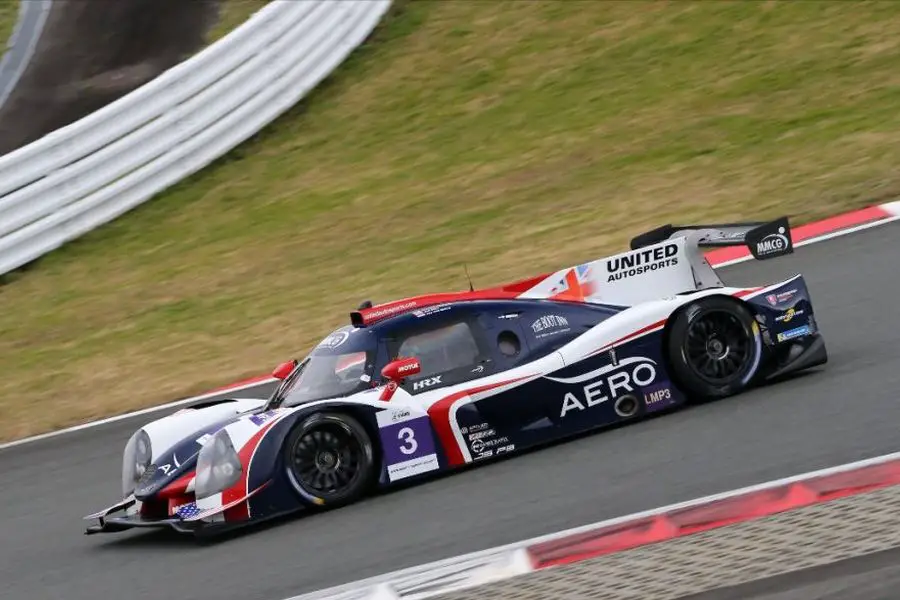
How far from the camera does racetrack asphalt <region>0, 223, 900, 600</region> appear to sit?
6.28m

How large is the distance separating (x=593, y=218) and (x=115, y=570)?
7.22 meters

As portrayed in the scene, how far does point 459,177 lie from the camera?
1512cm

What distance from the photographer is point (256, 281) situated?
44.7 ft

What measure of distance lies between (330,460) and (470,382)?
86cm

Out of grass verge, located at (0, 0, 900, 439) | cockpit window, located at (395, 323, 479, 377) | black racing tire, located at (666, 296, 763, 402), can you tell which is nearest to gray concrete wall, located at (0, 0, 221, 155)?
grass verge, located at (0, 0, 900, 439)

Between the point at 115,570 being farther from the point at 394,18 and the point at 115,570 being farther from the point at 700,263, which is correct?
the point at 394,18

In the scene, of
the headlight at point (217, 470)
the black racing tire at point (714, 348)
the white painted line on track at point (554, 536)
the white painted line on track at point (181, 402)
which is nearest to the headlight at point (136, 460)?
the headlight at point (217, 470)

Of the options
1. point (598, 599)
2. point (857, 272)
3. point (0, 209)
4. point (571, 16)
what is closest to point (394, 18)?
point (571, 16)

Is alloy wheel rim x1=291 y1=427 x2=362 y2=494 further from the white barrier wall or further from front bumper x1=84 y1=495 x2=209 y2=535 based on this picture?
the white barrier wall

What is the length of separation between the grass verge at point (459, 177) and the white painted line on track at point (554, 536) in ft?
18.1

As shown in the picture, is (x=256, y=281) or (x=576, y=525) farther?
(x=256, y=281)

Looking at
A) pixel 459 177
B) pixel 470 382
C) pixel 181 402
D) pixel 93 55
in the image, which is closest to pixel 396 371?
pixel 470 382

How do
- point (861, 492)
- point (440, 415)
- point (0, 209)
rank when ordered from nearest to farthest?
1. point (861, 492)
2. point (440, 415)
3. point (0, 209)

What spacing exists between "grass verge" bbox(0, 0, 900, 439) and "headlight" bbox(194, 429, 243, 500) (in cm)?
397
